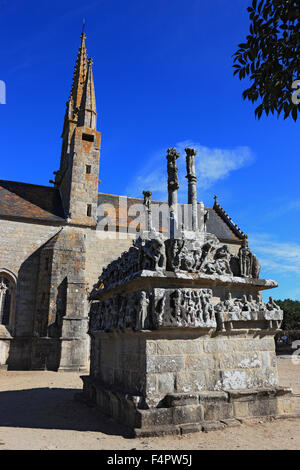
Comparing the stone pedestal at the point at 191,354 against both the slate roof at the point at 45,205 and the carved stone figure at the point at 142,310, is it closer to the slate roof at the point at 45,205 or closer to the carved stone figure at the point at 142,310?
the carved stone figure at the point at 142,310

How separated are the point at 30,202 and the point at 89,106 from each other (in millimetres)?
7197

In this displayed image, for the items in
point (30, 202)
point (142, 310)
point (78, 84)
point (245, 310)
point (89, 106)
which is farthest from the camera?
point (78, 84)

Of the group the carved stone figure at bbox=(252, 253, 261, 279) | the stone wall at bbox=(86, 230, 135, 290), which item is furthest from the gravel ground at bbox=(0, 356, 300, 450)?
the stone wall at bbox=(86, 230, 135, 290)

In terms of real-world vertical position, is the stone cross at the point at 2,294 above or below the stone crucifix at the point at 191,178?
below

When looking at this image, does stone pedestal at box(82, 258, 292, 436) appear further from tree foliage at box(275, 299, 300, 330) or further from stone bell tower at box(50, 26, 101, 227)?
tree foliage at box(275, 299, 300, 330)

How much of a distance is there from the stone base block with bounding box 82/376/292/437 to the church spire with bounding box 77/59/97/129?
61.4 ft

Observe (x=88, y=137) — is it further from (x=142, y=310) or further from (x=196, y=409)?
(x=196, y=409)

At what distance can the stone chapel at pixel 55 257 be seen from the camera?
1634 centimetres

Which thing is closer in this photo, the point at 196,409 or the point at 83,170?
the point at 196,409

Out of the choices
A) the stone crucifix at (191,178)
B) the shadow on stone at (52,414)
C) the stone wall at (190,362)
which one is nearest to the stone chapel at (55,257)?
the shadow on stone at (52,414)

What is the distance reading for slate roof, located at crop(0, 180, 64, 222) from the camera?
61.1 ft

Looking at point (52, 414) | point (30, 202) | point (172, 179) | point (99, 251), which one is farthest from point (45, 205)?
point (52, 414)

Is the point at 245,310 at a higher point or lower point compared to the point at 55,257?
lower

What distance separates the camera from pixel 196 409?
16.0 feet
